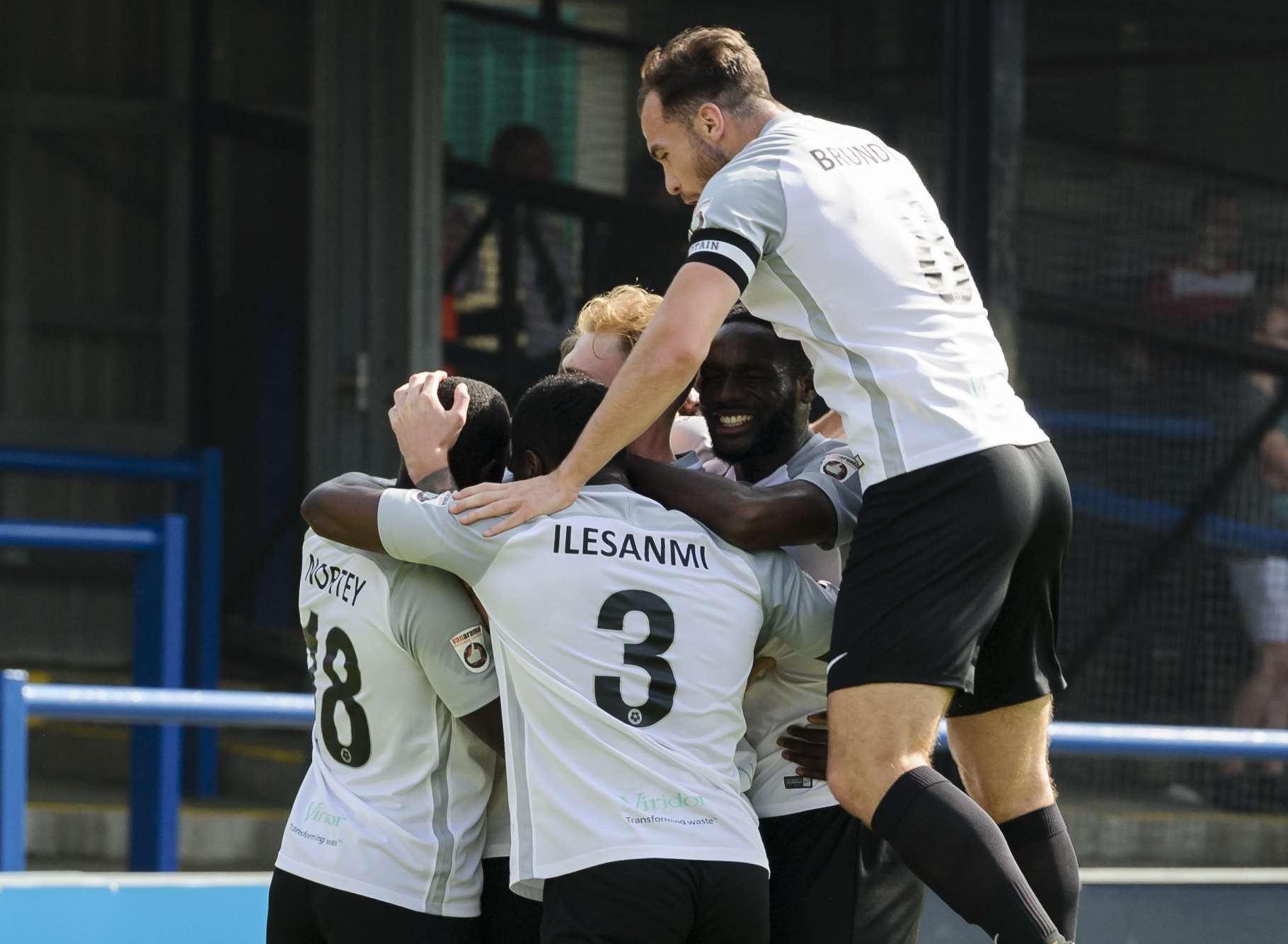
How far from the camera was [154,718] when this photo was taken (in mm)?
3408

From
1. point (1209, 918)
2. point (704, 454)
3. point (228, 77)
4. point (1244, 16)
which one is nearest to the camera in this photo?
point (704, 454)

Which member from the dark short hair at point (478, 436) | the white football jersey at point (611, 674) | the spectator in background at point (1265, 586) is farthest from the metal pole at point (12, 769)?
the spectator in background at point (1265, 586)

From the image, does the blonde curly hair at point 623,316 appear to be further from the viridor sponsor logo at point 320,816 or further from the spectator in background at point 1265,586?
the spectator in background at point 1265,586

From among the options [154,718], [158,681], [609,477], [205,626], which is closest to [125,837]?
[205,626]

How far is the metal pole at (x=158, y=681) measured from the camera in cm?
493

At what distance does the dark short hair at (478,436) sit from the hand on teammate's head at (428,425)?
0.02 meters

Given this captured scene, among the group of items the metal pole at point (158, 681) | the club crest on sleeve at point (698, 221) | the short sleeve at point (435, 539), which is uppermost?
the club crest on sleeve at point (698, 221)

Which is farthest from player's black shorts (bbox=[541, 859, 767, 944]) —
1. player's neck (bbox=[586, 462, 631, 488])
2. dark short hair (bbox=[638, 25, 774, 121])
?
dark short hair (bbox=[638, 25, 774, 121])

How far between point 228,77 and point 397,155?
181 cm

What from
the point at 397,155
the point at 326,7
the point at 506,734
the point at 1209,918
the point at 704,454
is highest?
the point at 326,7

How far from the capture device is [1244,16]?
6699mm

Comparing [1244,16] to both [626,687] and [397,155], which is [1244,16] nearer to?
[397,155]

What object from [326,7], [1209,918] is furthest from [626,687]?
[326,7]

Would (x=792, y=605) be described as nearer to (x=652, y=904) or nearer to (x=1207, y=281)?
(x=652, y=904)
